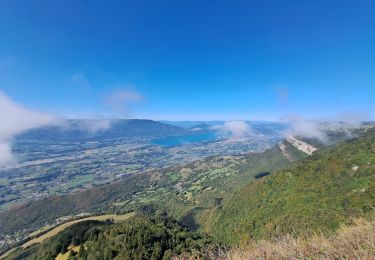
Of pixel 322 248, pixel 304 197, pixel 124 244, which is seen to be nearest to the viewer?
pixel 322 248

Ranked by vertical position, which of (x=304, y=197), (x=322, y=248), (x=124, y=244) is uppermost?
(x=322, y=248)

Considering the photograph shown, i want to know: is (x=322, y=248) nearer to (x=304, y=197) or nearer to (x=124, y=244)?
(x=124, y=244)

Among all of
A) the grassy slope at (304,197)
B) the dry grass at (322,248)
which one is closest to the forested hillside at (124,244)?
the grassy slope at (304,197)

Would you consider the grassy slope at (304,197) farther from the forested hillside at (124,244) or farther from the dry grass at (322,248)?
the dry grass at (322,248)

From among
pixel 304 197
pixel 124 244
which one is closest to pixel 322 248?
pixel 124 244

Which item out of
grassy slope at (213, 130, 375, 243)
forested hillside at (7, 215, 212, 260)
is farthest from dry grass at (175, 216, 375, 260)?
grassy slope at (213, 130, 375, 243)

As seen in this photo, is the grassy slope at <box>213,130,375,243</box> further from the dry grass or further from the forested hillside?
the dry grass
